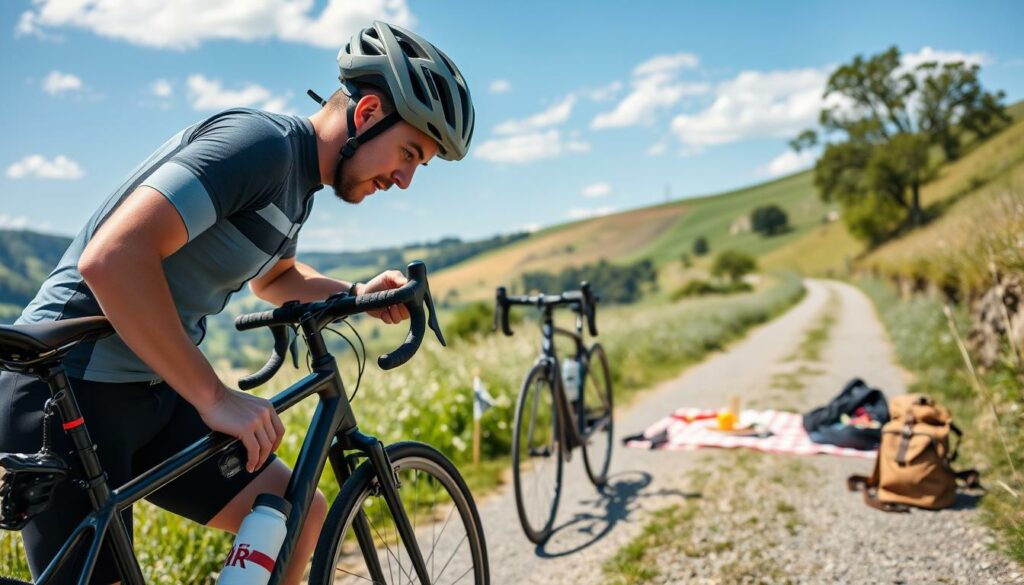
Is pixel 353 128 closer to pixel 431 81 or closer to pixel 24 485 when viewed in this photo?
pixel 431 81

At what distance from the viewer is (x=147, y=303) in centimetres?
157

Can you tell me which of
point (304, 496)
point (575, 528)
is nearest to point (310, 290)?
point (304, 496)

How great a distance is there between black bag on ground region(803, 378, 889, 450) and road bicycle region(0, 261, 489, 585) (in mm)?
5007

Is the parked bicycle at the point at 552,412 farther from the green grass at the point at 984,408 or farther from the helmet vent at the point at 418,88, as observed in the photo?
the helmet vent at the point at 418,88

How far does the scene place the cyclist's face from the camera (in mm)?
2061

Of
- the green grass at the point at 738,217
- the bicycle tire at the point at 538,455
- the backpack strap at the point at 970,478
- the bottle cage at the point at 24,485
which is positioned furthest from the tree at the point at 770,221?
the bottle cage at the point at 24,485

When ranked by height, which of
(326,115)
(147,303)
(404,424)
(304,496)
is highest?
(326,115)

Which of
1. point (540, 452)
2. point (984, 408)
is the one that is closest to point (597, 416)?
point (540, 452)

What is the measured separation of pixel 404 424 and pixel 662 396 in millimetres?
4453

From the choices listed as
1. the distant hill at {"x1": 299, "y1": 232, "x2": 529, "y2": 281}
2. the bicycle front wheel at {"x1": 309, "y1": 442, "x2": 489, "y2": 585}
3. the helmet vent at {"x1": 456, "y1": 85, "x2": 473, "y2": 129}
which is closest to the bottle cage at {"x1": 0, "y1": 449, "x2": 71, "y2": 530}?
the bicycle front wheel at {"x1": 309, "y1": 442, "x2": 489, "y2": 585}

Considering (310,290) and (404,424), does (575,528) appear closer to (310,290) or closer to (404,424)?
(404,424)

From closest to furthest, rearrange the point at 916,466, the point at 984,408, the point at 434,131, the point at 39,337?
the point at 39,337 < the point at 434,131 < the point at 916,466 < the point at 984,408

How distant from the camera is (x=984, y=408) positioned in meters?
6.49

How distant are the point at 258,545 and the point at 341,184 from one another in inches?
36.9
